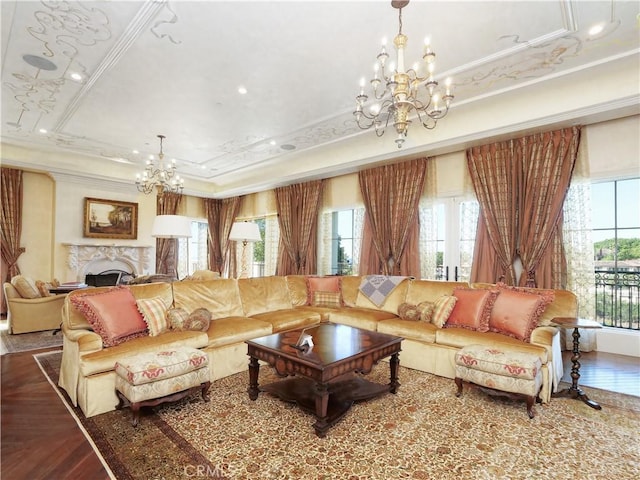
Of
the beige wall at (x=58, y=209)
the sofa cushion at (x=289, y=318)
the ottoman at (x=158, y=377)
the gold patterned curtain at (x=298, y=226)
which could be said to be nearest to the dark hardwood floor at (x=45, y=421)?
the ottoman at (x=158, y=377)

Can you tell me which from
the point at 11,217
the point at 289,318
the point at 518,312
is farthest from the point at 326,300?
the point at 11,217

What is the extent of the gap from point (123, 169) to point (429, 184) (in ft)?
21.4

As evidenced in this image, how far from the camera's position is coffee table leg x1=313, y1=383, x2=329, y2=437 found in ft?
7.22

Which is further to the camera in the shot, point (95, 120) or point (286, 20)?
point (95, 120)

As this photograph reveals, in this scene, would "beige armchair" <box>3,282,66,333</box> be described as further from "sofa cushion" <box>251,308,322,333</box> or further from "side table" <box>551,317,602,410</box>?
"side table" <box>551,317,602,410</box>

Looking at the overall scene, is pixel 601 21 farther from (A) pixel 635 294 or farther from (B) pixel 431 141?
(A) pixel 635 294

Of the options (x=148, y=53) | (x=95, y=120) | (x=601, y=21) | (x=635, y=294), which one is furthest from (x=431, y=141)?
(x=95, y=120)

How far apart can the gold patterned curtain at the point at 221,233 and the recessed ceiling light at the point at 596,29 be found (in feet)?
25.3

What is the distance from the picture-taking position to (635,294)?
4043 millimetres

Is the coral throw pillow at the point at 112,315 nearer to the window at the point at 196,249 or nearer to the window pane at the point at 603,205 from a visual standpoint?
the window pane at the point at 603,205

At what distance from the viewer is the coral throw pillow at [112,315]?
2773 millimetres

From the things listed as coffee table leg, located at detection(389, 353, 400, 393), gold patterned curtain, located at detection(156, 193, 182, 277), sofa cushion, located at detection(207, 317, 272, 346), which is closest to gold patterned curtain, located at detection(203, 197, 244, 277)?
gold patterned curtain, located at detection(156, 193, 182, 277)

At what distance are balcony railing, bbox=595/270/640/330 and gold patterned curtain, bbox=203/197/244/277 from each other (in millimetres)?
7710

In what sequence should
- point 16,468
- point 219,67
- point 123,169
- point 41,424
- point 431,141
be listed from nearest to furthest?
1. point 16,468
2. point 41,424
3. point 219,67
4. point 431,141
5. point 123,169
